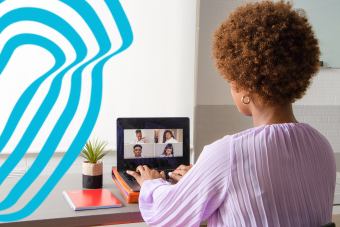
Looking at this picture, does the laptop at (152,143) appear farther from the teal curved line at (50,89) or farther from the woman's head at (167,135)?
the teal curved line at (50,89)

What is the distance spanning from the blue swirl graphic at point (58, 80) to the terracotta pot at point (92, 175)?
89 cm

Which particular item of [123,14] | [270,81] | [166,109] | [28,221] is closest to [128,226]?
[166,109]

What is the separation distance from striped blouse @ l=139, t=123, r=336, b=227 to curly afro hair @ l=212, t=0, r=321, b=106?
0.12 metres

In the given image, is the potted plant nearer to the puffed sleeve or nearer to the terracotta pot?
the terracotta pot

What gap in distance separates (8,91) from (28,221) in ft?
4.99

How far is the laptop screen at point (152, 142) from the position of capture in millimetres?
1646

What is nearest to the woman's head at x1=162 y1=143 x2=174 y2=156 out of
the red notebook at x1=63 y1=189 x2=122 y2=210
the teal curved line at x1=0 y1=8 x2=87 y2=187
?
the red notebook at x1=63 y1=189 x2=122 y2=210

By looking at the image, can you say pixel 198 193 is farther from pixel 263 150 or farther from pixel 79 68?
pixel 79 68

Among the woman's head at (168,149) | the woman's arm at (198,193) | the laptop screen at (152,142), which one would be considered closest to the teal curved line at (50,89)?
the laptop screen at (152,142)

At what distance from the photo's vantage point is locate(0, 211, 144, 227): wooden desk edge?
1.10m

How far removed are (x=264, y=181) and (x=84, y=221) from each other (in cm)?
73

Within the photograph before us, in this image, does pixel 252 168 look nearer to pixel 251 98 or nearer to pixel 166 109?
pixel 251 98

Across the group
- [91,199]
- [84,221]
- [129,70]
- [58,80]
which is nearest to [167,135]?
[91,199]

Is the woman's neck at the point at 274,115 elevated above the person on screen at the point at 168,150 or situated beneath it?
elevated above
